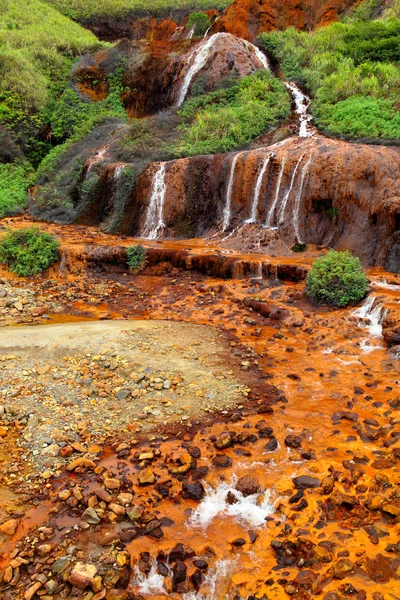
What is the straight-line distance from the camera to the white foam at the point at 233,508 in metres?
4.67

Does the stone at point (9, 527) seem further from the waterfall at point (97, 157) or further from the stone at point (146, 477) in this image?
the waterfall at point (97, 157)

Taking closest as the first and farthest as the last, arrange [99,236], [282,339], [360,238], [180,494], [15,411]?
[180,494]
[15,411]
[282,339]
[360,238]
[99,236]

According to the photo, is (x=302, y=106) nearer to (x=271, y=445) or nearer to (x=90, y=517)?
(x=271, y=445)

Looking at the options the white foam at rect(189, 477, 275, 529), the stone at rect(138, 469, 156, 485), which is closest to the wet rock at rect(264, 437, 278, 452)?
the white foam at rect(189, 477, 275, 529)

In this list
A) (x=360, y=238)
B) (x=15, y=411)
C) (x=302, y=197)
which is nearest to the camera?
(x=15, y=411)

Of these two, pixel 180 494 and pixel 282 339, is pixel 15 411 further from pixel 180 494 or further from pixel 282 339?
pixel 282 339

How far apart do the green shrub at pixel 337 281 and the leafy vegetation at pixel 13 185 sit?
44.2 feet

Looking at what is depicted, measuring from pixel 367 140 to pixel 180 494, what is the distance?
13729 millimetres

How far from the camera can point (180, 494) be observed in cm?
496

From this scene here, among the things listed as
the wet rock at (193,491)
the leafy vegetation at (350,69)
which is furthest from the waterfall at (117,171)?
the wet rock at (193,491)

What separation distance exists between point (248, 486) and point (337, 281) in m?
6.40

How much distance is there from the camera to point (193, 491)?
4.93m

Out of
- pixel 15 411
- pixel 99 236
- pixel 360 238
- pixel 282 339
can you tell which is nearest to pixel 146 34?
pixel 99 236

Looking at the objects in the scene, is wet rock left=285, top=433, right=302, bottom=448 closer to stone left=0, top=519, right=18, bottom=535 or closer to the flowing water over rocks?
the flowing water over rocks
